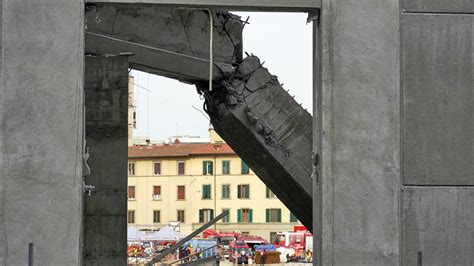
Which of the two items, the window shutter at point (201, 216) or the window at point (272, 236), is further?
the window shutter at point (201, 216)

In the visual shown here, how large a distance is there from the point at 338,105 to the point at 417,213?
1.10 metres

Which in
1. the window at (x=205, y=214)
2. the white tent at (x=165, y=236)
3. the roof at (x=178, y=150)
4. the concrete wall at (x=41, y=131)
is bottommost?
the white tent at (x=165, y=236)

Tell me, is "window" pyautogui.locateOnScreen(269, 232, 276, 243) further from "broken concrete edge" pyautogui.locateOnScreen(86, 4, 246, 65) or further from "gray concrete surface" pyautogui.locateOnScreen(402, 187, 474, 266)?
"gray concrete surface" pyautogui.locateOnScreen(402, 187, 474, 266)

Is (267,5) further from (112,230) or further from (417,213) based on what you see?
(112,230)

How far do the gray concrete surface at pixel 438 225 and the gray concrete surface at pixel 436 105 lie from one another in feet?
Result: 0.33

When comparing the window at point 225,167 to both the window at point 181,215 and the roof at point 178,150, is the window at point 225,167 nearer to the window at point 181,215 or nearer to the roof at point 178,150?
the roof at point 178,150

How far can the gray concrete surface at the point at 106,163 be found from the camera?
57.7ft

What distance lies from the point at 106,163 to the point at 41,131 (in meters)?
8.57

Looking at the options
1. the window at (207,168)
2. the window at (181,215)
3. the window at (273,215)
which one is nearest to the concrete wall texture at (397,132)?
the window at (273,215)

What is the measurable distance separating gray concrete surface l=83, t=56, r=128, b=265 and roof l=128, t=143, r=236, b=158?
71.7 metres

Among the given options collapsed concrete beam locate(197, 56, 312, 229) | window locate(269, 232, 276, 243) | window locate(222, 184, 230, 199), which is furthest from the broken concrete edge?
window locate(222, 184, 230, 199)

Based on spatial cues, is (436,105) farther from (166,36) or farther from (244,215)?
(244,215)

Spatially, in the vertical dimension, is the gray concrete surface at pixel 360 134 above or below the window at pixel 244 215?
above

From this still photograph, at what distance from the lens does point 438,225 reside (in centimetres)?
927
